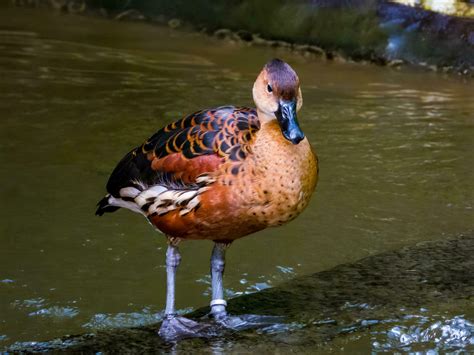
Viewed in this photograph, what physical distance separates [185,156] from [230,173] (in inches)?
12.1

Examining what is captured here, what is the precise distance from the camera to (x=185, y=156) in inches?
174

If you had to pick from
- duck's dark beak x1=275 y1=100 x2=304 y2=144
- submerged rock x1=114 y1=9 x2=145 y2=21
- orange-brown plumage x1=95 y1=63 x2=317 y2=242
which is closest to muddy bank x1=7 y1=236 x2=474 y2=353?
orange-brown plumage x1=95 y1=63 x2=317 y2=242

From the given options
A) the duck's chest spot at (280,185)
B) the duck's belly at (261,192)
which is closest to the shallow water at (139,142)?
the duck's belly at (261,192)

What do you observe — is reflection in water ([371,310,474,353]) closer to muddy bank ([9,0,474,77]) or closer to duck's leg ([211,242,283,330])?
duck's leg ([211,242,283,330])

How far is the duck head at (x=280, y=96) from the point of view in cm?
419

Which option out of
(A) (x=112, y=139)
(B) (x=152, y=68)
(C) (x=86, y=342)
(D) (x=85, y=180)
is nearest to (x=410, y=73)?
(B) (x=152, y=68)

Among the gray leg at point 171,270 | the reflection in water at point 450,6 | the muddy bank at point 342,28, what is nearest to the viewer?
the gray leg at point 171,270

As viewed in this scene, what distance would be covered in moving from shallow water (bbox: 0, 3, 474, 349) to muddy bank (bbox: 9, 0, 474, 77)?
0.31 m

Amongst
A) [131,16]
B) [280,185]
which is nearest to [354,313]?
[280,185]

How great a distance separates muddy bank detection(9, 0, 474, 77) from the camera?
11016mm

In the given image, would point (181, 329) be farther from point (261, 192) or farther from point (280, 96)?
point (280, 96)

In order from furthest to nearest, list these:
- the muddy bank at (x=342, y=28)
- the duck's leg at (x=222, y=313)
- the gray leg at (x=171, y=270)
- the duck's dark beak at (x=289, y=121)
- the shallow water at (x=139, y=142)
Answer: the muddy bank at (x=342, y=28) < the shallow water at (x=139, y=142) < the gray leg at (x=171, y=270) < the duck's leg at (x=222, y=313) < the duck's dark beak at (x=289, y=121)

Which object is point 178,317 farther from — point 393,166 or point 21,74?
point 21,74

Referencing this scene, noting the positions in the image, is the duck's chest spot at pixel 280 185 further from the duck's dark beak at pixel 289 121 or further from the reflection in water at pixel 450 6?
the reflection in water at pixel 450 6
